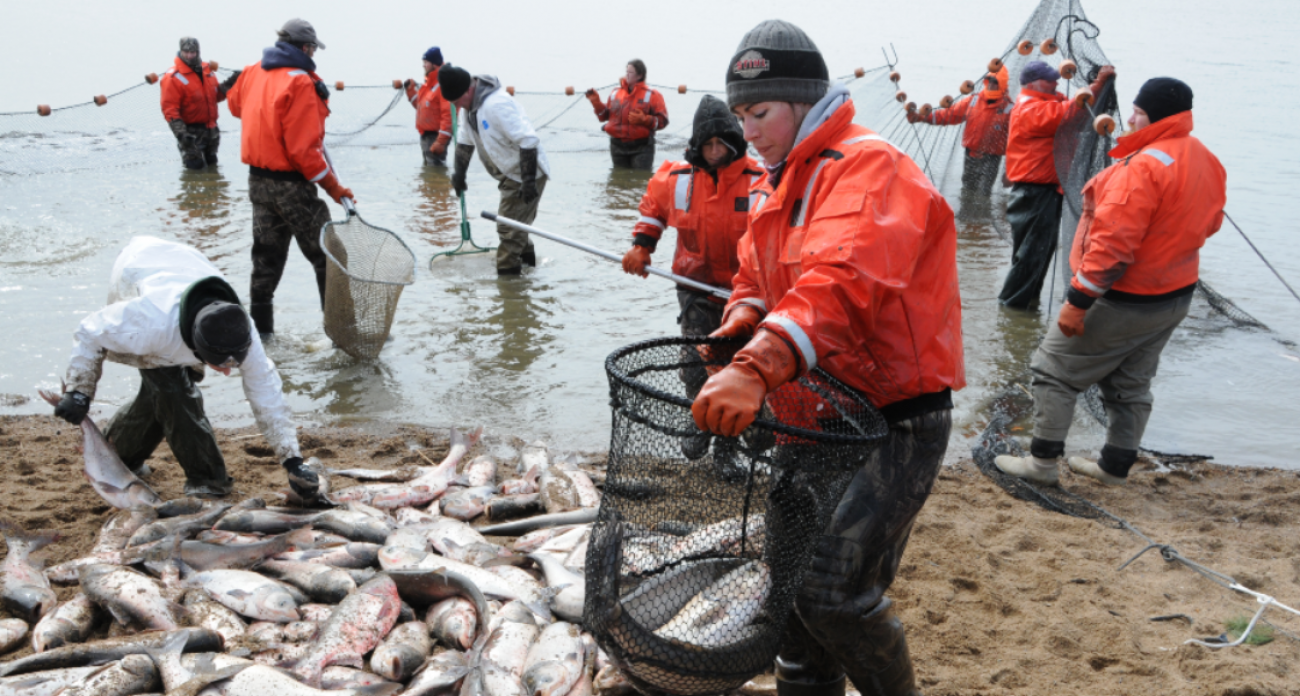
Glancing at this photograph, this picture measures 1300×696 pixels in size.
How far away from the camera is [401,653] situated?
11.3 ft

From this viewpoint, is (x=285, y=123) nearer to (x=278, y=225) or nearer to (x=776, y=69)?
(x=278, y=225)

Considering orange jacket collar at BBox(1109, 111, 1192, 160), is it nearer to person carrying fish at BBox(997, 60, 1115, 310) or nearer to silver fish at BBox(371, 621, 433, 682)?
person carrying fish at BBox(997, 60, 1115, 310)

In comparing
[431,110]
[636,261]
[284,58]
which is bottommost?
[636,261]

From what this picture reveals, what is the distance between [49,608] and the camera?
12.4 ft

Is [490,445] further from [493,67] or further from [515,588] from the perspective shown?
[493,67]

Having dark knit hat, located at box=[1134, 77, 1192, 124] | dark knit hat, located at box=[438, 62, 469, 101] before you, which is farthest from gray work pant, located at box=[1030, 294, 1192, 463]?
dark knit hat, located at box=[438, 62, 469, 101]

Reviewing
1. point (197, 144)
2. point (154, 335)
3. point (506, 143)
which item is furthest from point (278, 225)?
point (197, 144)

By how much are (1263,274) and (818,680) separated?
10.9 metres

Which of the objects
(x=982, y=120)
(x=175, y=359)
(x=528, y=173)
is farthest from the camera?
(x=982, y=120)

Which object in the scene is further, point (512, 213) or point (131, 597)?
point (512, 213)

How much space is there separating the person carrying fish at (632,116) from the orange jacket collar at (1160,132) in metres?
11.0

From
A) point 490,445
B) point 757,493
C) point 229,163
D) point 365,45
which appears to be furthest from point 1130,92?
point 365,45

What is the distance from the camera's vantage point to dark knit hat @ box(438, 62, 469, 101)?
8.34 m

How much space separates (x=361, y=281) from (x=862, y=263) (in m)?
5.03
